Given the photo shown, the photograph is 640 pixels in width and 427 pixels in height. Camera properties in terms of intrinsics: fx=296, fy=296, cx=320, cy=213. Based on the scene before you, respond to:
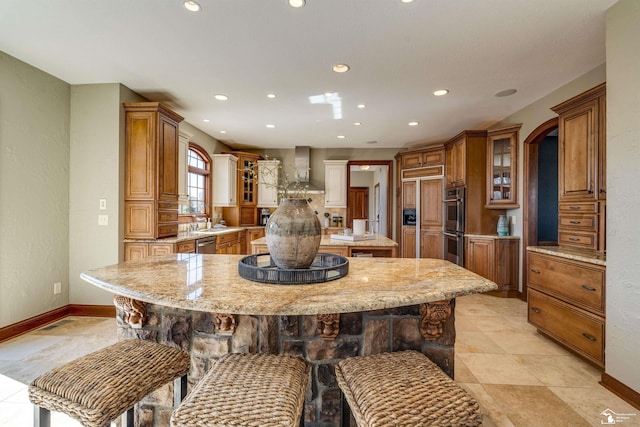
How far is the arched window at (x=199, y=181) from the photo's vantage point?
5.18 meters

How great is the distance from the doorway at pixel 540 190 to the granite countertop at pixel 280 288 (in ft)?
10.8

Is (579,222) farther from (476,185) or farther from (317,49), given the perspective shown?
(317,49)

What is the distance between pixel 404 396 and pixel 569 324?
2.44 m

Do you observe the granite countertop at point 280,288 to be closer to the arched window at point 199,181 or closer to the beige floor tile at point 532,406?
the beige floor tile at point 532,406

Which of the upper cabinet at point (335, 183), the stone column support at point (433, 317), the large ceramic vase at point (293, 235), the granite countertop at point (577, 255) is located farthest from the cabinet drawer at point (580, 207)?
the upper cabinet at point (335, 183)

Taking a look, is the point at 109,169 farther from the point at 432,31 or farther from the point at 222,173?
the point at 432,31

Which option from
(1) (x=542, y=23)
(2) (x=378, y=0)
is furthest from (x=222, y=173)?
(1) (x=542, y=23)

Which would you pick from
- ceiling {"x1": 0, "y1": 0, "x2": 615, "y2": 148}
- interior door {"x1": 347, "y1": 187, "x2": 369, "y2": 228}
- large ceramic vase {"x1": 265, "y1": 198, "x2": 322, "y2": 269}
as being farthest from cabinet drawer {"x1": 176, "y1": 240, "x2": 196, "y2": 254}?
interior door {"x1": 347, "y1": 187, "x2": 369, "y2": 228}

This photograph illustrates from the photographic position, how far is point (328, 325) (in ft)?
4.27

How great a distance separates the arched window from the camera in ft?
17.0

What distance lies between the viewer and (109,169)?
3354mm

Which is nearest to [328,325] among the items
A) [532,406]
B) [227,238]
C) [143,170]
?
[532,406]

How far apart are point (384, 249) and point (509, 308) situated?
1.93 meters

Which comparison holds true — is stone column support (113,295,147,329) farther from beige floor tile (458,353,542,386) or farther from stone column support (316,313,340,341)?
beige floor tile (458,353,542,386)
